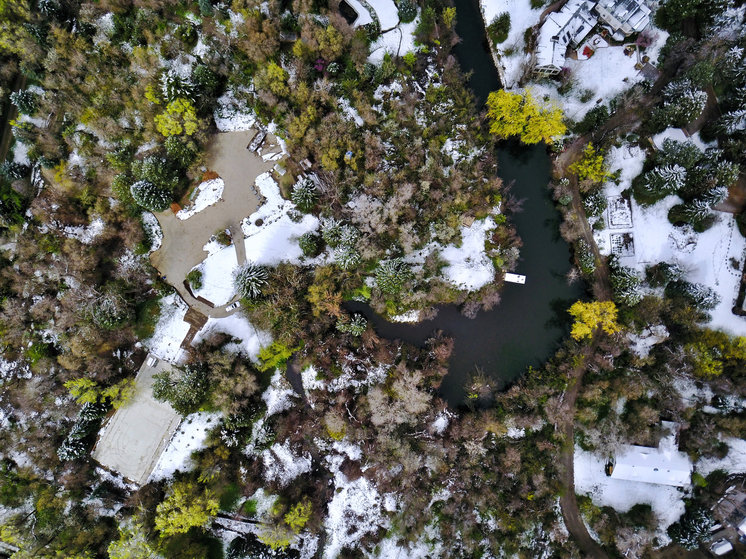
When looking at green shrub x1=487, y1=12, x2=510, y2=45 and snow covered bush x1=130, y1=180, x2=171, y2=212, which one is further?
green shrub x1=487, y1=12, x2=510, y2=45

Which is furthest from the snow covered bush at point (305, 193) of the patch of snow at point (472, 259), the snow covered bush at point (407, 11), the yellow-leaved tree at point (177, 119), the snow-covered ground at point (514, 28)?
the snow-covered ground at point (514, 28)

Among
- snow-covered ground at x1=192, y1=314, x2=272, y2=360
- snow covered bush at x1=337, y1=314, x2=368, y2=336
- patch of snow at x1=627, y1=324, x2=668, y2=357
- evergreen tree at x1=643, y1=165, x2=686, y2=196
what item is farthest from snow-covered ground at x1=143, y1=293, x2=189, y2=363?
evergreen tree at x1=643, y1=165, x2=686, y2=196

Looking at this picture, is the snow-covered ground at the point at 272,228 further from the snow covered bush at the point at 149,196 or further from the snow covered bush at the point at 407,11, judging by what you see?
the snow covered bush at the point at 407,11

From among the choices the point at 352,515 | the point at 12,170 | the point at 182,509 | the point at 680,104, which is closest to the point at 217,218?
the point at 12,170

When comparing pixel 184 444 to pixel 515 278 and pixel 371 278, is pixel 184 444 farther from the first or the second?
pixel 515 278

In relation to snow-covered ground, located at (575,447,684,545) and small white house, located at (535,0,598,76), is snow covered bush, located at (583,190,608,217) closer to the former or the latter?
small white house, located at (535,0,598,76)

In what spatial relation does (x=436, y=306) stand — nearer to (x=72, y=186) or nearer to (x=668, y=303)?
(x=668, y=303)
